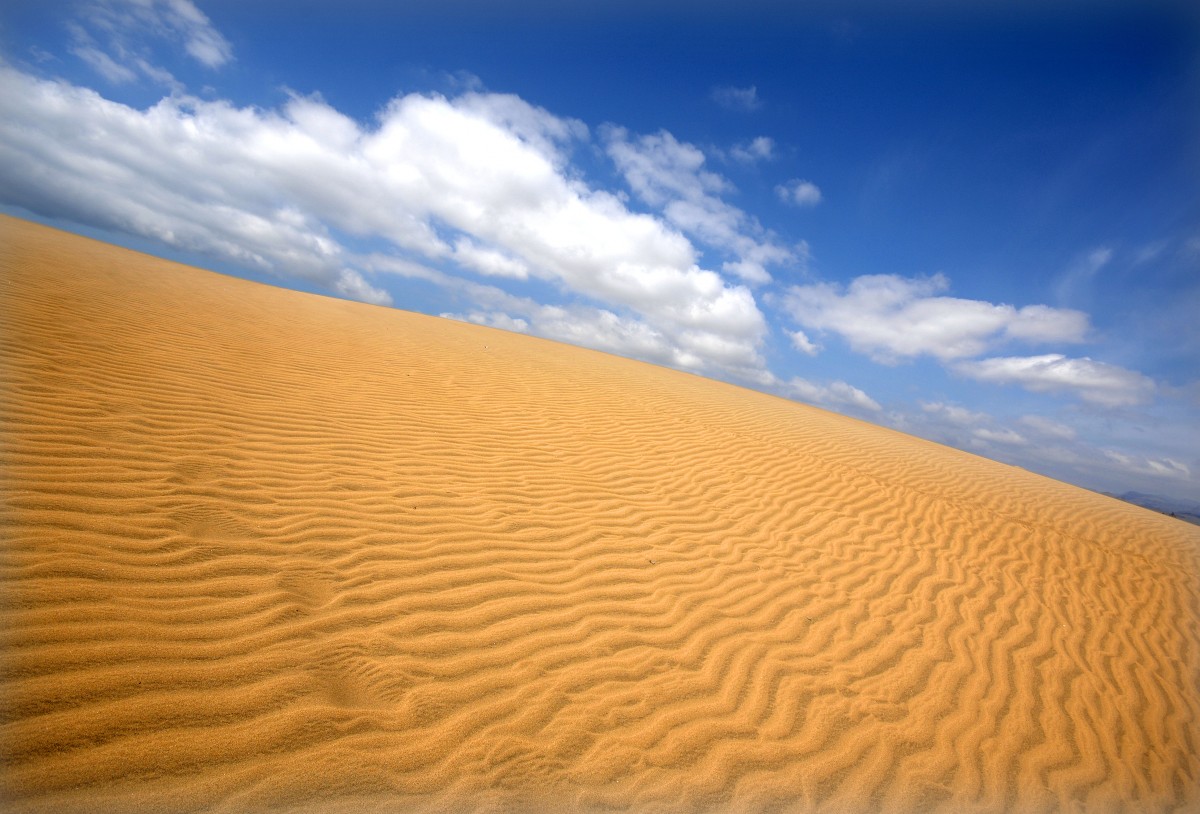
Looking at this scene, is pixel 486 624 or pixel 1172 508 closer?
pixel 486 624

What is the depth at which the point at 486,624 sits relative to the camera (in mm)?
3416

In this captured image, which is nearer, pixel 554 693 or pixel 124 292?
pixel 554 693

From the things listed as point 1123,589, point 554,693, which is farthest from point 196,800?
point 1123,589

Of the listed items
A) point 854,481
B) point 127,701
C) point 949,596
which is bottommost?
point 127,701

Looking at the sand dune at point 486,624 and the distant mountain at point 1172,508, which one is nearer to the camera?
the sand dune at point 486,624

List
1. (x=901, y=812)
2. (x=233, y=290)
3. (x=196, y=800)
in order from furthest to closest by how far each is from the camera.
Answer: (x=233, y=290), (x=901, y=812), (x=196, y=800)

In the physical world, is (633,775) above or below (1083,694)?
below

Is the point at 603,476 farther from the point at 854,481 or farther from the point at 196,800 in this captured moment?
Answer: the point at 854,481

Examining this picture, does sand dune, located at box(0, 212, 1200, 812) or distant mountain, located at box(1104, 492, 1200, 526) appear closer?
sand dune, located at box(0, 212, 1200, 812)

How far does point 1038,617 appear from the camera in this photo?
18.2 feet

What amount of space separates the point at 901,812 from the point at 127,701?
439 centimetres

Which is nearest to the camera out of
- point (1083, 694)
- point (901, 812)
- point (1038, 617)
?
point (901, 812)

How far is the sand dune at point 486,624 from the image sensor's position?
7.58 ft

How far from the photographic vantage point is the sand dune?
2.31 m
